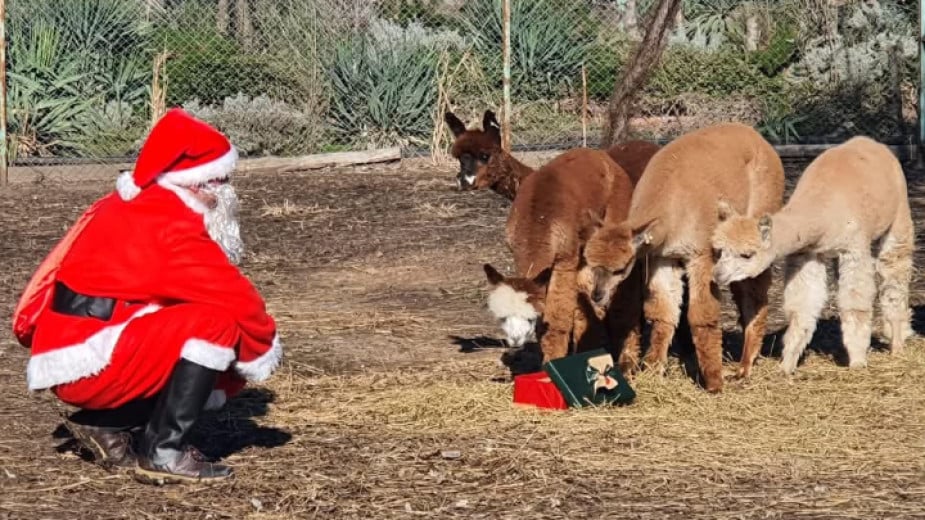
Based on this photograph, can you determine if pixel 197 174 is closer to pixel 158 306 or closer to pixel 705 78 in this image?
pixel 158 306

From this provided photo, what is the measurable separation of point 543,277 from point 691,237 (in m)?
0.83

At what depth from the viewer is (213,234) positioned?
22.7ft

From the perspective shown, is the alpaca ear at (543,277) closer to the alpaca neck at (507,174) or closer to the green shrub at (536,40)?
the alpaca neck at (507,174)

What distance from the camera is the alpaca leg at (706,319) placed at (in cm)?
859

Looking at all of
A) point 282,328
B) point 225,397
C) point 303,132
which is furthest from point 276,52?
point 225,397

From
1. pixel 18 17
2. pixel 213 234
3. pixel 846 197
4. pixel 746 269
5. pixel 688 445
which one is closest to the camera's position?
pixel 213 234

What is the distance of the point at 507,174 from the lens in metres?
10.0

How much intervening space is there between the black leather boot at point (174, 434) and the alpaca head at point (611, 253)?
2205 mm

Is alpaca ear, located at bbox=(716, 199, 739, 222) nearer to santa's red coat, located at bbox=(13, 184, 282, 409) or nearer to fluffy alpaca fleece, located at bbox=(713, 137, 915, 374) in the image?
fluffy alpaca fleece, located at bbox=(713, 137, 915, 374)

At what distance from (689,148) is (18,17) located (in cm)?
1139

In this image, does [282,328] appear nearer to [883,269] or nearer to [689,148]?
[689,148]

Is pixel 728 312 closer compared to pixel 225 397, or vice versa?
pixel 225 397

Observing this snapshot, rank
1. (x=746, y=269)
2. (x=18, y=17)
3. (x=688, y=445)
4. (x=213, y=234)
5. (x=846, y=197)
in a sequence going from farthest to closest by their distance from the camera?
(x=18, y=17), (x=846, y=197), (x=746, y=269), (x=688, y=445), (x=213, y=234)

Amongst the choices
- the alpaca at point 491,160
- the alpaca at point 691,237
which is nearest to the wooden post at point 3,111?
the alpaca at point 491,160
